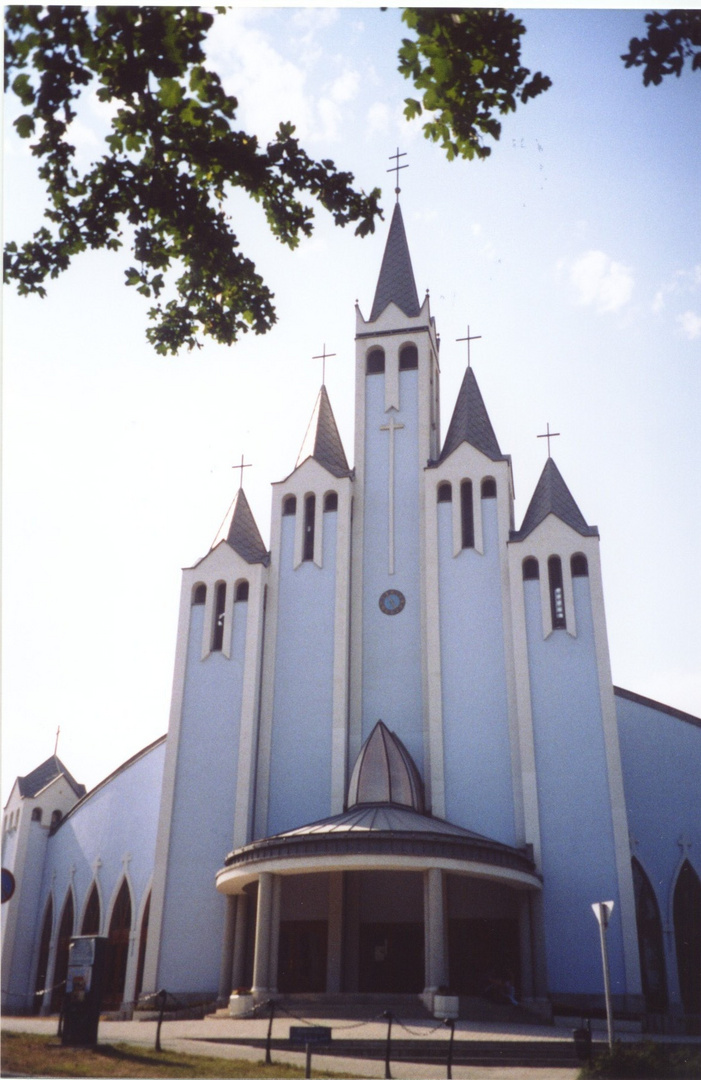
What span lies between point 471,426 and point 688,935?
562 inches

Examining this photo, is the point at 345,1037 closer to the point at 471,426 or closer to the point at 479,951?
the point at 479,951

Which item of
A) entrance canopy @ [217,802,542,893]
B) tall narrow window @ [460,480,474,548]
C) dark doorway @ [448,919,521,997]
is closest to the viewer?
entrance canopy @ [217,802,542,893]

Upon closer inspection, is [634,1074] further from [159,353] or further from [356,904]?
[356,904]

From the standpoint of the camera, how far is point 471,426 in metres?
28.0

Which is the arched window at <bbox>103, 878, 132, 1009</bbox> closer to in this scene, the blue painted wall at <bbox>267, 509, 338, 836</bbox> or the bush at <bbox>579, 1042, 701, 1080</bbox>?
the blue painted wall at <bbox>267, 509, 338, 836</bbox>

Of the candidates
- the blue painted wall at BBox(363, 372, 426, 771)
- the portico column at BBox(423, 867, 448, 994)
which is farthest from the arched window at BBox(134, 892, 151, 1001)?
the portico column at BBox(423, 867, 448, 994)

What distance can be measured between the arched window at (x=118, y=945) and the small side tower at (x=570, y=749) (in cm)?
1174

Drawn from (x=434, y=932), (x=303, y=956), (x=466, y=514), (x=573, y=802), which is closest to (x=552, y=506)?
(x=466, y=514)

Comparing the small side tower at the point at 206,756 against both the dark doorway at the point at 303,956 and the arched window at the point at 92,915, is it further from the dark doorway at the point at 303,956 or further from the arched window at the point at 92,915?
the arched window at the point at 92,915

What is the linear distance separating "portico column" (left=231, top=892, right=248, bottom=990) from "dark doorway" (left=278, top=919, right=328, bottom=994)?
88cm

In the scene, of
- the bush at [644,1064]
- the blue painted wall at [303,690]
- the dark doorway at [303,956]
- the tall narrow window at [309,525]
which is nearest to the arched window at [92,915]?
the blue painted wall at [303,690]

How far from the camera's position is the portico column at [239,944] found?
71.7 feet

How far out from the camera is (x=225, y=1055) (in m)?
12.8

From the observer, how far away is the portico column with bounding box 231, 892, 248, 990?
71.7ft
